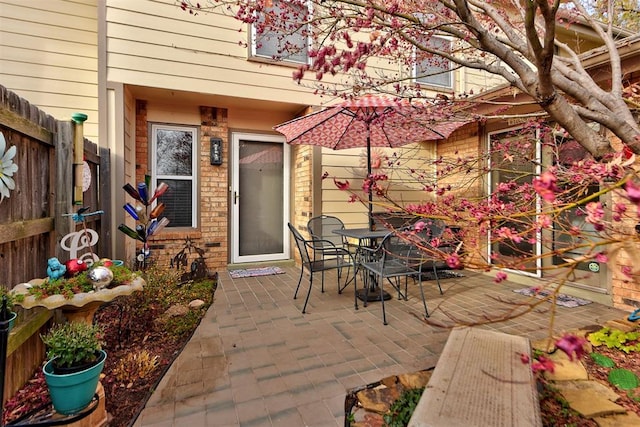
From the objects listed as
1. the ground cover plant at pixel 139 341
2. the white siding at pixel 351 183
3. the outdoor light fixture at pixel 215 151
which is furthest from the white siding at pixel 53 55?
the white siding at pixel 351 183

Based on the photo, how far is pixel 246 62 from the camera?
4590 mm

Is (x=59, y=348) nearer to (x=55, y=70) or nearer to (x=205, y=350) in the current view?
(x=205, y=350)

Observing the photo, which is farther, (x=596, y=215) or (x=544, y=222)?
(x=544, y=222)

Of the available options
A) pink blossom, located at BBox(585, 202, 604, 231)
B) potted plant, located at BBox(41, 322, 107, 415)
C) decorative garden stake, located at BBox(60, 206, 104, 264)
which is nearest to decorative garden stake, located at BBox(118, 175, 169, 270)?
decorative garden stake, located at BBox(60, 206, 104, 264)

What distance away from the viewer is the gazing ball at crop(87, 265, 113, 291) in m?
2.05

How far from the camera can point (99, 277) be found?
2.06 metres

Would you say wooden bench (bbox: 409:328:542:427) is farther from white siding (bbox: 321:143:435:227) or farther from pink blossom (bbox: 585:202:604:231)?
white siding (bbox: 321:143:435:227)

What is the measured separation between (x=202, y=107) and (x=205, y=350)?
3.81 meters

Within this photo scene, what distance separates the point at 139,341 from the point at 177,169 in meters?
2.95

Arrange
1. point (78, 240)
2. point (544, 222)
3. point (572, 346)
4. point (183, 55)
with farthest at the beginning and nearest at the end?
point (183, 55) → point (78, 240) → point (544, 222) → point (572, 346)

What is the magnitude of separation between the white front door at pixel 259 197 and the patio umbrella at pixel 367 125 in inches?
55.3

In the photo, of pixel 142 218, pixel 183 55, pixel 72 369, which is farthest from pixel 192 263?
pixel 72 369

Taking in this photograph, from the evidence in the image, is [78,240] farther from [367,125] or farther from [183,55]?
[183,55]

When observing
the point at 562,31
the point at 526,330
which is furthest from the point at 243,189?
the point at 562,31
